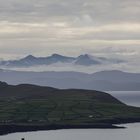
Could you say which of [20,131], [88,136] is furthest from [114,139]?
[20,131]

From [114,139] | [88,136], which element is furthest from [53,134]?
[114,139]

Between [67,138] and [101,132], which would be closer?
[67,138]

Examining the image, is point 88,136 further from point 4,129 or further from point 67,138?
point 4,129

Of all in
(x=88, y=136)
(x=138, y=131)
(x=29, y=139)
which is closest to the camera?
(x=29, y=139)

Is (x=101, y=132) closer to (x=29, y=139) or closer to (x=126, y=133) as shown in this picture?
(x=126, y=133)

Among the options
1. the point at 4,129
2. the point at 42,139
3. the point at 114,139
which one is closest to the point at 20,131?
the point at 4,129

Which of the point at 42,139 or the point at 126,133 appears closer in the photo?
the point at 42,139

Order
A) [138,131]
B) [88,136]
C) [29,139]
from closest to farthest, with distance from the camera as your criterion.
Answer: [29,139] → [88,136] → [138,131]
